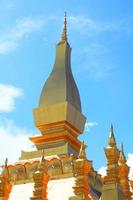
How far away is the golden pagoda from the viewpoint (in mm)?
17703

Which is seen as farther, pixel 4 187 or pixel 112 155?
pixel 4 187

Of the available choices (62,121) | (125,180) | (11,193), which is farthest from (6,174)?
(62,121)

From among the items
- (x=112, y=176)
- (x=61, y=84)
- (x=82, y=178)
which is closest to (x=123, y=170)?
(x=82, y=178)

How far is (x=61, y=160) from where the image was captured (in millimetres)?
23234

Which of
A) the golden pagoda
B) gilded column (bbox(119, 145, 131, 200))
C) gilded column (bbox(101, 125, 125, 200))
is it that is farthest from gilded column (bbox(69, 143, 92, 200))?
gilded column (bbox(119, 145, 131, 200))

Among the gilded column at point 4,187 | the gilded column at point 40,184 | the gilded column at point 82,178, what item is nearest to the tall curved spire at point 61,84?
the gilded column at point 4,187

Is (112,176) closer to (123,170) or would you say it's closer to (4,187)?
(123,170)

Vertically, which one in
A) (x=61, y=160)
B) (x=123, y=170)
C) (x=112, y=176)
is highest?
(x=61, y=160)

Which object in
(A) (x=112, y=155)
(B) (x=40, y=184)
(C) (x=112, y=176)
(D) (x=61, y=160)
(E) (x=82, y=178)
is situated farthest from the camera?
(D) (x=61, y=160)

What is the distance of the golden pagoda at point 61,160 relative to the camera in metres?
17.7

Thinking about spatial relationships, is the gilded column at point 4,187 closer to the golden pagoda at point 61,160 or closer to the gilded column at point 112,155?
the golden pagoda at point 61,160

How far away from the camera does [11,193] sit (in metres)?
22.2

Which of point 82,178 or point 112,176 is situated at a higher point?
point 82,178

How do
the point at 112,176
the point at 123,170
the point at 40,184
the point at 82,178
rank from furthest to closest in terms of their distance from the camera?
1. the point at 123,170
2. the point at 40,184
3. the point at 82,178
4. the point at 112,176
